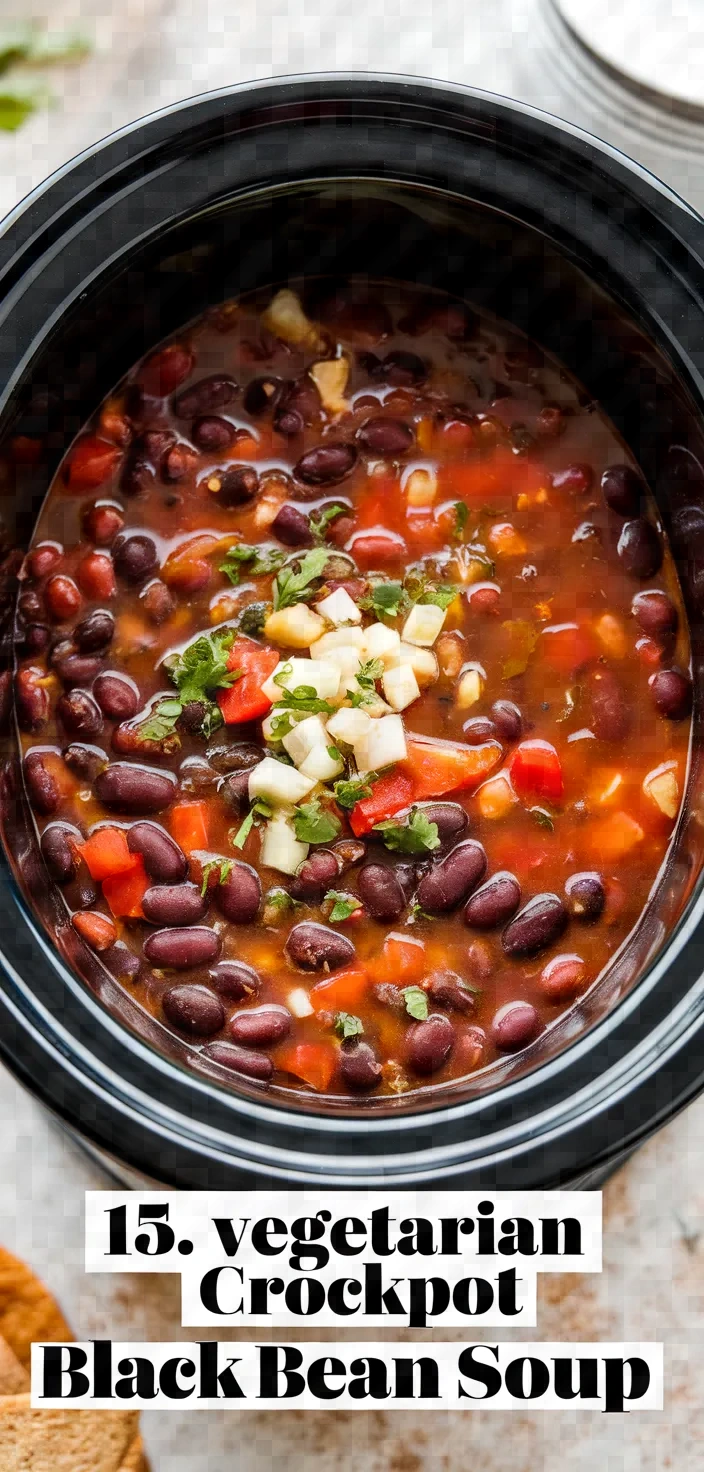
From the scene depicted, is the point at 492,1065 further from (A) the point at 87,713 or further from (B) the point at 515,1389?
(A) the point at 87,713

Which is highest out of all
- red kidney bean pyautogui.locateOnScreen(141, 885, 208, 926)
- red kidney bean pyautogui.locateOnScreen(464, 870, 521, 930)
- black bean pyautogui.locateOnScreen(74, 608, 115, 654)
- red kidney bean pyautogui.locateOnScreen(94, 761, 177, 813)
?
black bean pyautogui.locateOnScreen(74, 608, 115, 654)

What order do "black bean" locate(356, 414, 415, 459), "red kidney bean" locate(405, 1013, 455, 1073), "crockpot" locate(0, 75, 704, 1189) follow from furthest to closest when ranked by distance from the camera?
"black bean" locate(356, 414, 415, 459) < "red kidney bean" locate(405, 1013, 455, 1073) < "crockpot" locate(0, 75, 704, 1189)

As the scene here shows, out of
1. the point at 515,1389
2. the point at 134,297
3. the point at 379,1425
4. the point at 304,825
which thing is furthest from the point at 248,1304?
the point at 134,297

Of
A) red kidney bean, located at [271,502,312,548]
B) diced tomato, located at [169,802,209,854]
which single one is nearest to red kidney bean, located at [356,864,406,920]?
diced tomato, located at [169,802,209,854]

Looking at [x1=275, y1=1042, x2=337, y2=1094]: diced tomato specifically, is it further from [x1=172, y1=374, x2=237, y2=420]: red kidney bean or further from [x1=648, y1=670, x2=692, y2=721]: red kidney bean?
[x1=172, y1=374, x2=237, y2=420]: red kidney bean

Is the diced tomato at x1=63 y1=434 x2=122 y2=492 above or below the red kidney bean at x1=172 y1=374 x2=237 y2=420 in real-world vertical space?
below

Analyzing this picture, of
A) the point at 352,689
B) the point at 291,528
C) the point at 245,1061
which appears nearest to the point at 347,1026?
the point at 245,1061

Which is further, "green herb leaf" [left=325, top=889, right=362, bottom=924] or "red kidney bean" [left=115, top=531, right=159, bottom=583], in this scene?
"red kidney bean" [left=115, top=531, right=159, bottom=583]
